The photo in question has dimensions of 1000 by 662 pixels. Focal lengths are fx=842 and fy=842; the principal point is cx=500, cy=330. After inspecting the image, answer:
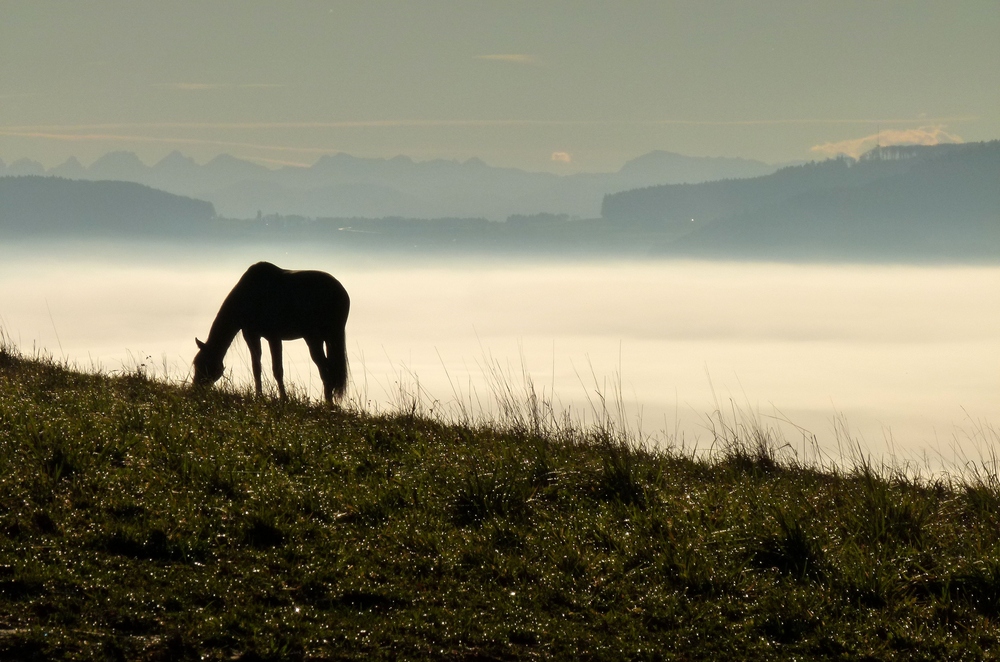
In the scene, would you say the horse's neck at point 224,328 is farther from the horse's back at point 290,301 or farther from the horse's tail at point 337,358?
the horse's tail at point 337,358

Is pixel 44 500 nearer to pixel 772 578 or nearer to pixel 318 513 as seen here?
pixel 318 513

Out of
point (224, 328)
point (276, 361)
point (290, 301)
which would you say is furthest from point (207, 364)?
point (290, 301)

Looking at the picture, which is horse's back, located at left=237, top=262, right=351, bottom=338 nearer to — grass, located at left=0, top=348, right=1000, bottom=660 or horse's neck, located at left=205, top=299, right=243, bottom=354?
horse's neck, located at left=205, top=299, right=243, bottom=354

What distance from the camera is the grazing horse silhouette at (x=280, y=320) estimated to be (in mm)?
13391

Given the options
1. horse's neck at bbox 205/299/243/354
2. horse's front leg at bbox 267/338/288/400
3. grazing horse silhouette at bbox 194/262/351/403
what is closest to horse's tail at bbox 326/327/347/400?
grazing horse silhouette at bbox 194/262/351/403

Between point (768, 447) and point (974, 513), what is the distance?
2509 mm

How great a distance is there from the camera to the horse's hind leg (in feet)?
45.4

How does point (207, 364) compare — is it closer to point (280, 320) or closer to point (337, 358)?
point (280, 320)

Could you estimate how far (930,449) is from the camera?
854cm

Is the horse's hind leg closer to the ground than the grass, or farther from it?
farther from it

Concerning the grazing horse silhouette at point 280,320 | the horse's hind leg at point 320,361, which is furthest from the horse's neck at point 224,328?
the horse's hind leg at point 320,361

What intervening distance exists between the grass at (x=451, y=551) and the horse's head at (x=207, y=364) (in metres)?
4.74

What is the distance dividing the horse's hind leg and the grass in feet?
17.6

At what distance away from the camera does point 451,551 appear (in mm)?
5711
